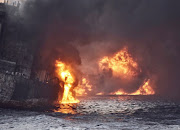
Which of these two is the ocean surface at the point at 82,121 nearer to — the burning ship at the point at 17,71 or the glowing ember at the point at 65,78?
the burning ship at the point at 17,71

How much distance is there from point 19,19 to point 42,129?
4538 cm

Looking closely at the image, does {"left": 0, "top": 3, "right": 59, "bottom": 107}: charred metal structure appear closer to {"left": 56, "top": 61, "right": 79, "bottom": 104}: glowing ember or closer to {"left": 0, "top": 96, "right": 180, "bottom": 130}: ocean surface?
{"left": 0, "top": 96, "right": 180, "bottom": 130}: ocean surface

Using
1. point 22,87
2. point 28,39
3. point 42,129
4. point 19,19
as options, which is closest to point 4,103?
point 22,87

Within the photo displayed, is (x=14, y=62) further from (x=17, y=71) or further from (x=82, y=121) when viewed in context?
(x=82, y=121)

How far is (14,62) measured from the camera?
46.0 meters

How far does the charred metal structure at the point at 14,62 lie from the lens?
143 feet

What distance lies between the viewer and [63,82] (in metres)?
80.9

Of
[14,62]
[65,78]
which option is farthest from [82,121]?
[65,78]

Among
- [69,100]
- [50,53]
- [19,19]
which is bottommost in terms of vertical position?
[69,100]

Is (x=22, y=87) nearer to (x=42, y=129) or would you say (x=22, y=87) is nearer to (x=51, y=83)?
(x=51, y=83)

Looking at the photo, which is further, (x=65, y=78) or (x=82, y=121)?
(x=65, y=78)

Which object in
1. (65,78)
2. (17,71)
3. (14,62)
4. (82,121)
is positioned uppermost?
(14,62)

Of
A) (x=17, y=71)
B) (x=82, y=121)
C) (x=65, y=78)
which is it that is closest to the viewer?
(x=82, y=121)

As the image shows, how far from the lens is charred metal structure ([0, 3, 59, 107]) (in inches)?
1716
